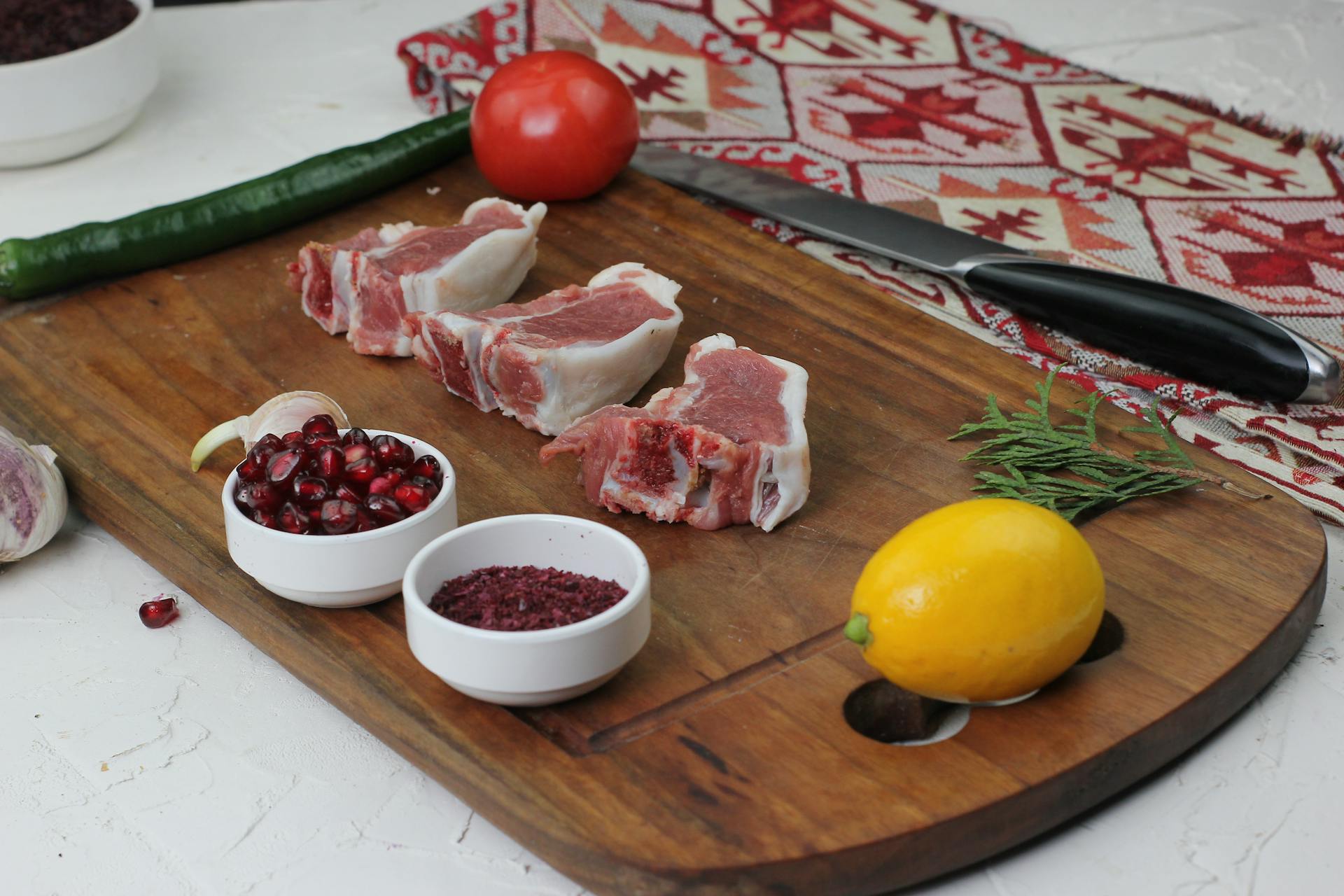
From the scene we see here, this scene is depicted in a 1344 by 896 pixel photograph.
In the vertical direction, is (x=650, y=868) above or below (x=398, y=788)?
above

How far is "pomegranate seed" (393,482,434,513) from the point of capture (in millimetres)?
2629

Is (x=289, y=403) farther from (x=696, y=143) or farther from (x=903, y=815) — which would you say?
(x=696, y=143)

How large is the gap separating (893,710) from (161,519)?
1606mm

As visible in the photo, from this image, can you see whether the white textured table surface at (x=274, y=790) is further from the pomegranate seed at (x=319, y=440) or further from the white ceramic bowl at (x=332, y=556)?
the pomegranate seed at (x=319, y=440)

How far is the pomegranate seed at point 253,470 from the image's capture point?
8.77ft

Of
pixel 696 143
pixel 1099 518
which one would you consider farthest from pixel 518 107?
pixel 1099 518

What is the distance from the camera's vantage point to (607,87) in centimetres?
427

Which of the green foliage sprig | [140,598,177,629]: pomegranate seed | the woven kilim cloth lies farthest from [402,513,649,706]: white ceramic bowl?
the woven kilim cloth

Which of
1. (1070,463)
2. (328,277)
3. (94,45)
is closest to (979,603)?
(1070,463)

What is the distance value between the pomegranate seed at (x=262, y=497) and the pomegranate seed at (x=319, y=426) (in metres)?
0.18

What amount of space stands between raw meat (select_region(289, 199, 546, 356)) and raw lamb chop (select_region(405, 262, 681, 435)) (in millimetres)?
135

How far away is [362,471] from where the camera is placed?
2648 mm

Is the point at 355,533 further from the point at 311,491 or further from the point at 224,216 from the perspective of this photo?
the point at 224,216

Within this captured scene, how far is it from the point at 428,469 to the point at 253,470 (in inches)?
13.2
